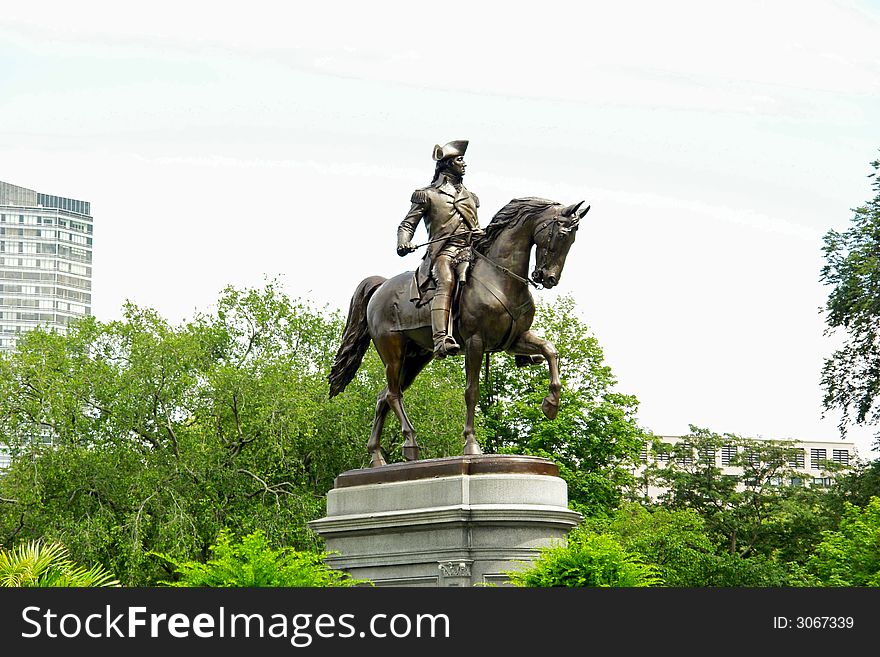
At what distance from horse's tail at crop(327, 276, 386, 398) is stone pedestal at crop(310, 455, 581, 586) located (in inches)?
94.2

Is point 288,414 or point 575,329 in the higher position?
point 575,329

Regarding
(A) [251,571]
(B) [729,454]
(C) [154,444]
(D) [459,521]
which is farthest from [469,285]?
(B) [729,454]

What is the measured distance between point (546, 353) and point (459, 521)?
2.35 metres

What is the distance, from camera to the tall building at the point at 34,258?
6442 inches

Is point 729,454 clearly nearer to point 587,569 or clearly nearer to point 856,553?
point 856,553

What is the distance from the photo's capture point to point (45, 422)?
117 ft

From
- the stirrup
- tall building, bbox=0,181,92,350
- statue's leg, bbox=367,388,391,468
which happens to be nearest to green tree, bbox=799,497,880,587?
statue's leg, bbox=367,388,391,468

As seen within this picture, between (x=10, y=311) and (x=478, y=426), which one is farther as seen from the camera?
(x=10, y=311)

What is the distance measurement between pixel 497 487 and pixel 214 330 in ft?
83.9

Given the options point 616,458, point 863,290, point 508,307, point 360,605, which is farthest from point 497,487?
point 616,458

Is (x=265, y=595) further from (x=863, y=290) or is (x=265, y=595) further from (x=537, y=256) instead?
(x=863, y=290)

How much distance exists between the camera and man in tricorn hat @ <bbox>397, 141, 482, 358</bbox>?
59.1ft

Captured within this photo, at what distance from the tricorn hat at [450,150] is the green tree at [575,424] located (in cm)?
2410

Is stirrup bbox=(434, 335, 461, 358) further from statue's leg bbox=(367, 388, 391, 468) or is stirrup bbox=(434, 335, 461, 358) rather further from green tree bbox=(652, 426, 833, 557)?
green tree bbox=(652, 426, 833, 557)
